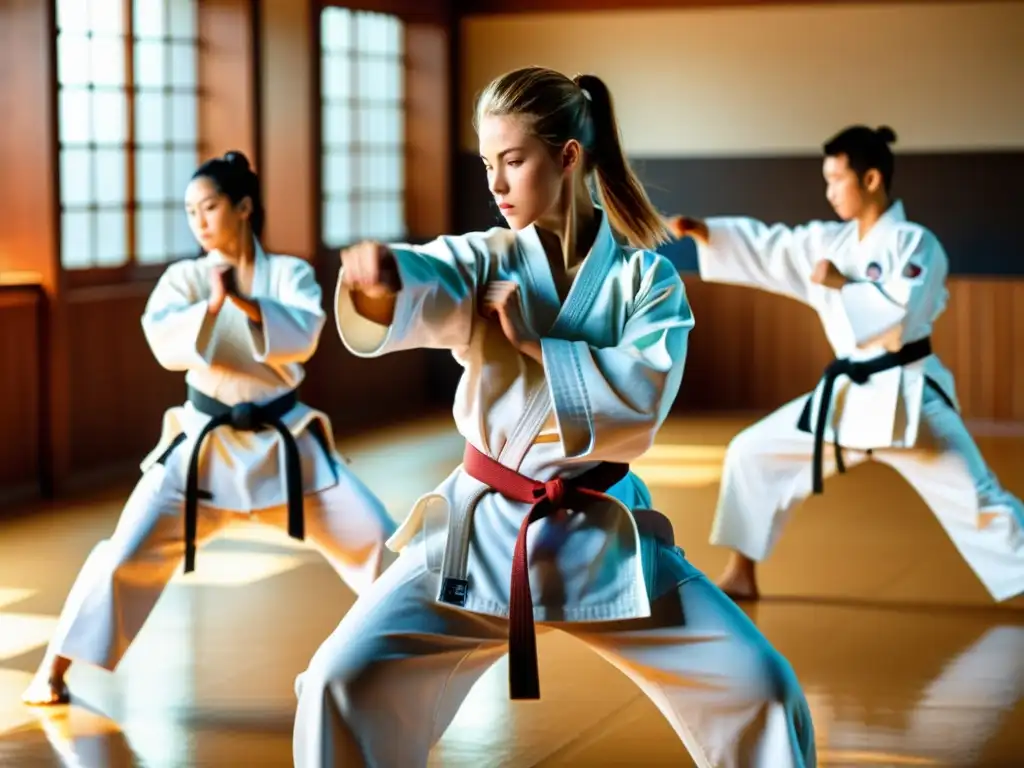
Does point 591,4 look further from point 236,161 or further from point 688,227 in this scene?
point 236,161

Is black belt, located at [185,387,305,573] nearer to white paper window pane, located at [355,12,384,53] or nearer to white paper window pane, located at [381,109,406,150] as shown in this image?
white paper window pane, located at [355,12,384,53]

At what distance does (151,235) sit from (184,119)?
545mm

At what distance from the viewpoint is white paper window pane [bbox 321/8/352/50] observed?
802cm

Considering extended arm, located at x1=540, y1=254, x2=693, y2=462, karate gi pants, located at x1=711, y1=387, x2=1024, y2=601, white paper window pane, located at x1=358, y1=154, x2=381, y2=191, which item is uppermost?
→ white paper window pane, located at x1=358, y1=154, x2=381, y2=191

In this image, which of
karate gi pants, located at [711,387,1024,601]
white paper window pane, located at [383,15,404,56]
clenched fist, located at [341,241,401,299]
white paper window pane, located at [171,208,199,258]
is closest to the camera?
clenched fist, located at [341,241,401,299]

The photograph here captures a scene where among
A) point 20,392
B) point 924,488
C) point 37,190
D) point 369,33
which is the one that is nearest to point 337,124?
point 369,33

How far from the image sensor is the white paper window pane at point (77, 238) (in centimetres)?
653

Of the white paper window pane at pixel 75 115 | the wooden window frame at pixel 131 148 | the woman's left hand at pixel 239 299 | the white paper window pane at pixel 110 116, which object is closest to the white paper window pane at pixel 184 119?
the wooden window frame at pixel 131 148

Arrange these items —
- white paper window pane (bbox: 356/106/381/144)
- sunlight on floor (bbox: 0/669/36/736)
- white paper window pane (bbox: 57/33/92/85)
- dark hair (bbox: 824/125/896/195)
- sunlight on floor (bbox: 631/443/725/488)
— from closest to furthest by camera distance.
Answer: sunlight on floor (bbox: 0/669/36/736) < dark hair (bbox: 824/125/896/195) < white paper window pane (bbox: 57/33/92/85) < sunlight on floor (bbox: 631/443/725/488) < white paper window pane (bbox: 356/106/381/144)

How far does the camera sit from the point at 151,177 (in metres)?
7.14

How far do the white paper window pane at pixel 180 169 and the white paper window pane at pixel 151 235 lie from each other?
10 cm

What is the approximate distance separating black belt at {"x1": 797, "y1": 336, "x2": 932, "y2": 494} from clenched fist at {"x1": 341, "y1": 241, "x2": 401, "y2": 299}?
2490 millimetres

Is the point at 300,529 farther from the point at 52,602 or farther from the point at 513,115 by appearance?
the point at 513,115

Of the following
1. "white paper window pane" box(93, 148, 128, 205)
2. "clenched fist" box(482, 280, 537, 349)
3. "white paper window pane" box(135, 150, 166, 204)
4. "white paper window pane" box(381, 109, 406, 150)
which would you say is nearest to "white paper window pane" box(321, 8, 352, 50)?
"white paper window pane" box(381, 109, 406, 150)
